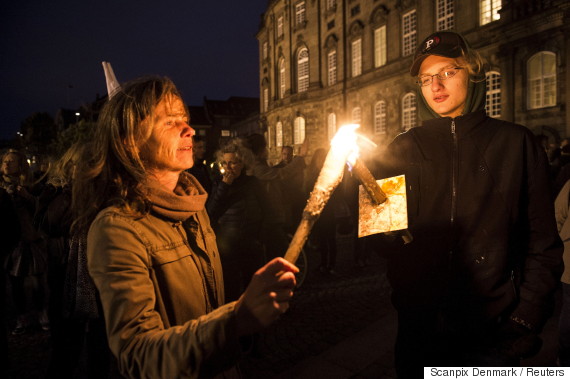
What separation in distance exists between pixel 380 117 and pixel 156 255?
2556 cm

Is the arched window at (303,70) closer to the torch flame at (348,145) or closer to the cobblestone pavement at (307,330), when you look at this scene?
the cobblestone pavement at (307,330)

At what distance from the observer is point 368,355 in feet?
12.8

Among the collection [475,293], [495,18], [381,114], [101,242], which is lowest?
[475,293]

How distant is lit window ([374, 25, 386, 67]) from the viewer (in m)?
24.9

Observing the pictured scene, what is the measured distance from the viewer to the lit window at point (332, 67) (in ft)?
96.8

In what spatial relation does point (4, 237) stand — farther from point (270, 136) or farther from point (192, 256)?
point (270, 136)

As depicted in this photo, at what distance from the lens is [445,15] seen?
20.6 m

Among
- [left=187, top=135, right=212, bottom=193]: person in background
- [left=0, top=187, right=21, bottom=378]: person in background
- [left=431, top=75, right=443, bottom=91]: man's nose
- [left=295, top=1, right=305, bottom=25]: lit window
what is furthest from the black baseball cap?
[left=295, top=1, right=305, bottom=25]: lit window

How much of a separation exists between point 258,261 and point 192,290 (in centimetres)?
324

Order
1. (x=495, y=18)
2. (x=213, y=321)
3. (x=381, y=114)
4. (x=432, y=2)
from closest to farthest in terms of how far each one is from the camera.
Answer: (x=213, y=321), (x=495, y=18), (x=432, y=2), (x=381, y=114)

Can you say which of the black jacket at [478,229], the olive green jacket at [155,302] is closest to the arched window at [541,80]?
the black jacket at [478,229]

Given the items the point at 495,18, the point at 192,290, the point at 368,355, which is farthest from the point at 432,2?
the point at 192,290

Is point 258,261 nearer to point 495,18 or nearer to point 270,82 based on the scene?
point 495,18

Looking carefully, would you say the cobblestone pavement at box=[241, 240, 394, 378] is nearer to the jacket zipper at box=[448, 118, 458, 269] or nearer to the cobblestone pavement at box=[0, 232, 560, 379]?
the cobblestone pavement at box=[0, 232, 560, 379]
